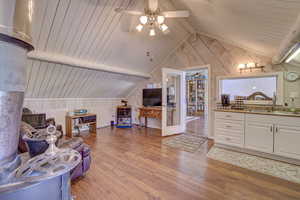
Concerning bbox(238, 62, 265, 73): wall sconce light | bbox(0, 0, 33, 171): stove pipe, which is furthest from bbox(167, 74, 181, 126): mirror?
bbox(0, 0, 33, 171): stove pipe

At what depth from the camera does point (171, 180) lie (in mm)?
1959

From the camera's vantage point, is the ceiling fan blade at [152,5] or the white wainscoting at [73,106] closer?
the ceiling fan blade at [152,5]

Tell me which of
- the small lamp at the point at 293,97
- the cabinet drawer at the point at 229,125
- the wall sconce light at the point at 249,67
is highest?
the wall sconce light at the point at 249,67

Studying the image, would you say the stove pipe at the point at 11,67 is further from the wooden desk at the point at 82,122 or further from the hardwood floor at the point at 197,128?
the hardwood floor at the point at 197,128

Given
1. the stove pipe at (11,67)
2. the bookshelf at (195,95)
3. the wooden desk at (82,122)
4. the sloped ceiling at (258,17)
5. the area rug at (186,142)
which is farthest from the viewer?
the bookshelf at (195,95)

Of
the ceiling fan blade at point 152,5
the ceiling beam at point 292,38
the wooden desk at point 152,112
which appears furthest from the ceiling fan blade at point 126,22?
the wooden desk at point 152,112

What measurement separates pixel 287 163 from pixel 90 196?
131 inches

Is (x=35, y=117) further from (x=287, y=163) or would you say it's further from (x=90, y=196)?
(x=287, y=163)

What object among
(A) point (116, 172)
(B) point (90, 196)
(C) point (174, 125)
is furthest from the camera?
(C) point (174, 125)

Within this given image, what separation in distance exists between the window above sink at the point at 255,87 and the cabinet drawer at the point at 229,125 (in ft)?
2.53

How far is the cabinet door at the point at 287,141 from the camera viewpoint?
2330mm

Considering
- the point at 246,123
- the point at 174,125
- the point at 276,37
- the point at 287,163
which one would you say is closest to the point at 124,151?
the point at 174,125

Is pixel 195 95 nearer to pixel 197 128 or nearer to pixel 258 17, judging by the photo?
pixel 197 128

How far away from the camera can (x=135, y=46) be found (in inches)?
150
